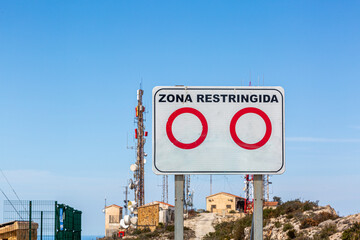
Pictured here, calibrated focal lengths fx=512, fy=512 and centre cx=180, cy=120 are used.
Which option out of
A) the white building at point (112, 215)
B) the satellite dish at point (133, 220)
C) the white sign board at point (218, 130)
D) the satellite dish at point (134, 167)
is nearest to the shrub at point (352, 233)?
the white sign board at point (218, 130)

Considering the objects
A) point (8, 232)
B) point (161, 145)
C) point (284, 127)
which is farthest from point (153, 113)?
point (8, 232)

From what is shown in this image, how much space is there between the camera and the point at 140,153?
58844 mm

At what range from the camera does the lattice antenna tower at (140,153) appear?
58469 mm

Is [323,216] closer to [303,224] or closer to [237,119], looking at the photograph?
[303,224]

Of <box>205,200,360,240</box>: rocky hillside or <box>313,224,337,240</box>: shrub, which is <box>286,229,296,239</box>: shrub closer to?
<box>205,200,360,240</box>: rocky hillside

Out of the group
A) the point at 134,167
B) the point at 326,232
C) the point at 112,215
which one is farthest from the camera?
the point at 112,215

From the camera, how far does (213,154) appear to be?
193 inches

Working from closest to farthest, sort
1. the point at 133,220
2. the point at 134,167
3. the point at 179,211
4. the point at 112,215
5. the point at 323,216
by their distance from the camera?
the point at 179,211
the point at 323,216
the point at 133,220
the point at 134,167
the point at 112,215

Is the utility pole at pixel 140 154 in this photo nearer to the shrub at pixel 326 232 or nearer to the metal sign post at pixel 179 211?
the shrub at pixel 326 232

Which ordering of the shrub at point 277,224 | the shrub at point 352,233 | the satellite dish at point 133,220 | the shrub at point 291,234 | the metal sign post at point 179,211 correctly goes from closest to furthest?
the metal sign post at point 179,211, the shrub at point 352,233, the shrub at point 291,234, the shrub at point 277,224, the satellite dish at point 133,220

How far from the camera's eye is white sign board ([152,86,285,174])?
491cm

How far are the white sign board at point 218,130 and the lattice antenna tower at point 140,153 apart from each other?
53.7 meters

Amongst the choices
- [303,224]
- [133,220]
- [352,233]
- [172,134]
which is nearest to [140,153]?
[133,220]

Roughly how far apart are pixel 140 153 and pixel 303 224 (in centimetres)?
2988
